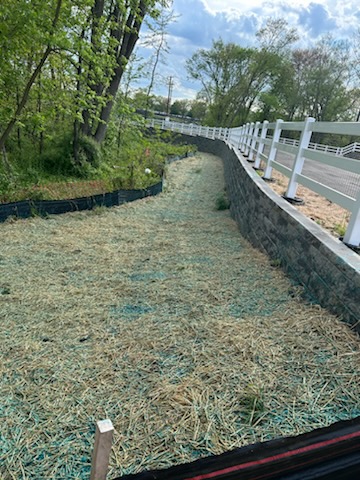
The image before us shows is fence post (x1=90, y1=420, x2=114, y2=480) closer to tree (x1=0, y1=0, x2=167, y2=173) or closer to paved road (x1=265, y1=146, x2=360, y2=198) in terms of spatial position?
paved road (x1=265, y1=146, x2=360, y2=198)

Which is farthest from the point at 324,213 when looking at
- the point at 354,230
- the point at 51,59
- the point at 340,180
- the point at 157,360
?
the point at 51,59

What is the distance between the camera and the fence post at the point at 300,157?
3.49 m

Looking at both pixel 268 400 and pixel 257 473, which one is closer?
pixel 257 473

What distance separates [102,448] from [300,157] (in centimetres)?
353

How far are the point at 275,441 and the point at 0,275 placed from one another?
8.95 feet

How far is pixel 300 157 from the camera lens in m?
3.63

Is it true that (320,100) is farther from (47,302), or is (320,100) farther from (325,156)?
(47,302)

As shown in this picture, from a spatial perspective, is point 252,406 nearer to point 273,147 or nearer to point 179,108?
point 273,147

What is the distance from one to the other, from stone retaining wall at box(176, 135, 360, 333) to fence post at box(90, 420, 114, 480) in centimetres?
163

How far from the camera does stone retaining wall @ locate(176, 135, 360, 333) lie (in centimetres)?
204

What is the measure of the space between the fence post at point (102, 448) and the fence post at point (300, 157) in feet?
11.4

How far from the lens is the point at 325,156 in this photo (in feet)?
9.75

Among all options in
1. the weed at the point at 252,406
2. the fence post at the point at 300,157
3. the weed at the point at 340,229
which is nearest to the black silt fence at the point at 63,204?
the fence post at the point at 300,157

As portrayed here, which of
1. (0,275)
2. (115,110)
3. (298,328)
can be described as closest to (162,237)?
(0,275)
